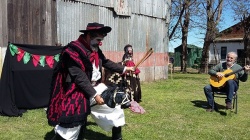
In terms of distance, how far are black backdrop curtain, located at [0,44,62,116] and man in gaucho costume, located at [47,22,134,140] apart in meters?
3.43

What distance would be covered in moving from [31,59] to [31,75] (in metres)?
0.39

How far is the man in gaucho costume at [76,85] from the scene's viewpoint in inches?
153

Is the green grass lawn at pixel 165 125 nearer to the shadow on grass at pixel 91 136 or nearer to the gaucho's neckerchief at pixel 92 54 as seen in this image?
the shadow on grass at pixel 91 136

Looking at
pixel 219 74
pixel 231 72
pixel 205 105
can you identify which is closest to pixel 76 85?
pixel 219 74

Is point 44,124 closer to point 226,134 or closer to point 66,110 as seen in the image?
point 66,110

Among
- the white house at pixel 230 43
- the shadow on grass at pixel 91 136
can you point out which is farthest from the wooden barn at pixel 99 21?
the white house at pixel 230 43

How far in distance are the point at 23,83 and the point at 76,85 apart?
4.05 metres

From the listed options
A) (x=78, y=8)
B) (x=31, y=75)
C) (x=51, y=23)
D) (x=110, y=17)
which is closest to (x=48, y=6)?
(x=51, y=23)

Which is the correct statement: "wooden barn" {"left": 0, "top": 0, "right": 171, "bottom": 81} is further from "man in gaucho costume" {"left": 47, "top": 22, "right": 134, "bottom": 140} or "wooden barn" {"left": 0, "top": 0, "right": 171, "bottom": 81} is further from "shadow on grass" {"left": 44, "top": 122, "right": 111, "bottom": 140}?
"man in gaucho costume" {"left": 47, "top": 22, "right": 134, "bottom": 140}

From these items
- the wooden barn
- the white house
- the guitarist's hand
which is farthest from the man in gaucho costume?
the white house

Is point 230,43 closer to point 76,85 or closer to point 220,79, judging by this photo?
point 220,79

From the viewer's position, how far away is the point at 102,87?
4.37 meters

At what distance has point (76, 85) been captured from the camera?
13.0 ft

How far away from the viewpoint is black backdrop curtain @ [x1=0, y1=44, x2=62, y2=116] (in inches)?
285
